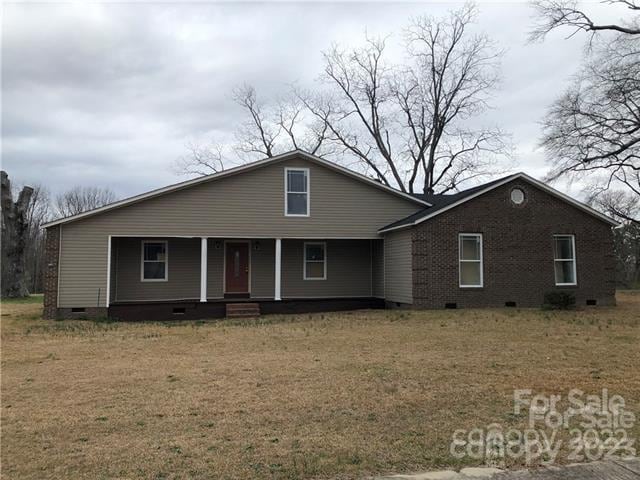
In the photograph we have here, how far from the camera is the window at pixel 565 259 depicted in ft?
58.5

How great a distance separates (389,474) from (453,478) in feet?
1.48

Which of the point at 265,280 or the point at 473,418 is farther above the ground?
the point at 265,280

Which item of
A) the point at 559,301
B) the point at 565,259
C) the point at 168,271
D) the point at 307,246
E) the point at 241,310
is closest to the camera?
the point at 559,301

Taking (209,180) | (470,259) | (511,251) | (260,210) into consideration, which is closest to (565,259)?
(511,251)

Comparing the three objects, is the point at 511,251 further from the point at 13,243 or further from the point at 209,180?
the point at 13,243

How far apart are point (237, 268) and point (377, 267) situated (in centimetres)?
502

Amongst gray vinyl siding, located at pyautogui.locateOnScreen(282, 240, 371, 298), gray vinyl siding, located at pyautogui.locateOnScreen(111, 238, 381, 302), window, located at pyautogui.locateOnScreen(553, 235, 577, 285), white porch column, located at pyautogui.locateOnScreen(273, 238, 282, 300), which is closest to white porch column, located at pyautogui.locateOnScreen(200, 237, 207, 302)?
gray vinyl siding, located at pyautogui.locateOnScreen(111, 238, 381, 302)

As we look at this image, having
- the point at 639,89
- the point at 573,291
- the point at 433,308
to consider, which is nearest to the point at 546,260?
the point at 573,291

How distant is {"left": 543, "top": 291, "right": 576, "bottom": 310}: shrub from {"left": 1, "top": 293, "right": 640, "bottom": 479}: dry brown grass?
12.0ft

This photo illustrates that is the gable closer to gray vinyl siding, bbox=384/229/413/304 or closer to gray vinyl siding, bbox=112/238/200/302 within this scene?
gray vinyl siding, bbox=384/229/413/304

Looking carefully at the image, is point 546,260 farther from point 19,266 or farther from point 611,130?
point 19,266

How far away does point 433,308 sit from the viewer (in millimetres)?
16406

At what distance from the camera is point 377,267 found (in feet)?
63.1

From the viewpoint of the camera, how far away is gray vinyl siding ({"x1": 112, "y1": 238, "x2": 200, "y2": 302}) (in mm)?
17422
